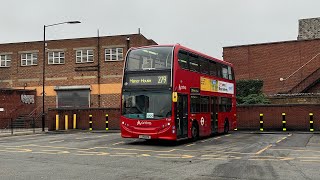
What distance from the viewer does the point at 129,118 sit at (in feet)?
58.7

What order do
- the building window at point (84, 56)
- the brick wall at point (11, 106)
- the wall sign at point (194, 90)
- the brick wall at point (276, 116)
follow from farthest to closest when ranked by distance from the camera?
the building window at point (84, 56) → the brick wall at point (11, 106) → the brick wall at point (276, 116) → the wall sign at point (194, 90)

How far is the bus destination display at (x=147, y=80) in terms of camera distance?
17297mm

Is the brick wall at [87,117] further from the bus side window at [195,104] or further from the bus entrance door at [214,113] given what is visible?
the bus side window at [195,104]

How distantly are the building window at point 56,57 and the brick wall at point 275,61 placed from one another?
18.5 m

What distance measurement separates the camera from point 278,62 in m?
43.2

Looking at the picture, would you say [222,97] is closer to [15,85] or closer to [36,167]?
[36,167]

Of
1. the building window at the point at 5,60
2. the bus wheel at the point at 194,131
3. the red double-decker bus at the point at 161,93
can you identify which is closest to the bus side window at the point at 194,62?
the red double-decker bus at the point at 161,93

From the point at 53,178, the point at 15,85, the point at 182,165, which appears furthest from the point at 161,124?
the point at 15,85

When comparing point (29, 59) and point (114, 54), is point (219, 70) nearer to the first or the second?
point (114, 54)

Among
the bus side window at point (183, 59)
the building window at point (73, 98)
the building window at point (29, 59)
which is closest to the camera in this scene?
the bus side window at point (183, 59)

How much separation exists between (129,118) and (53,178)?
8688 millimetres

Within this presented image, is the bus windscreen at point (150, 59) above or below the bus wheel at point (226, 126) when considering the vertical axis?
above

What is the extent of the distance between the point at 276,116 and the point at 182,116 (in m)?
11.7

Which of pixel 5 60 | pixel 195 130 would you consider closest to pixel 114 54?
pixel 5 60
